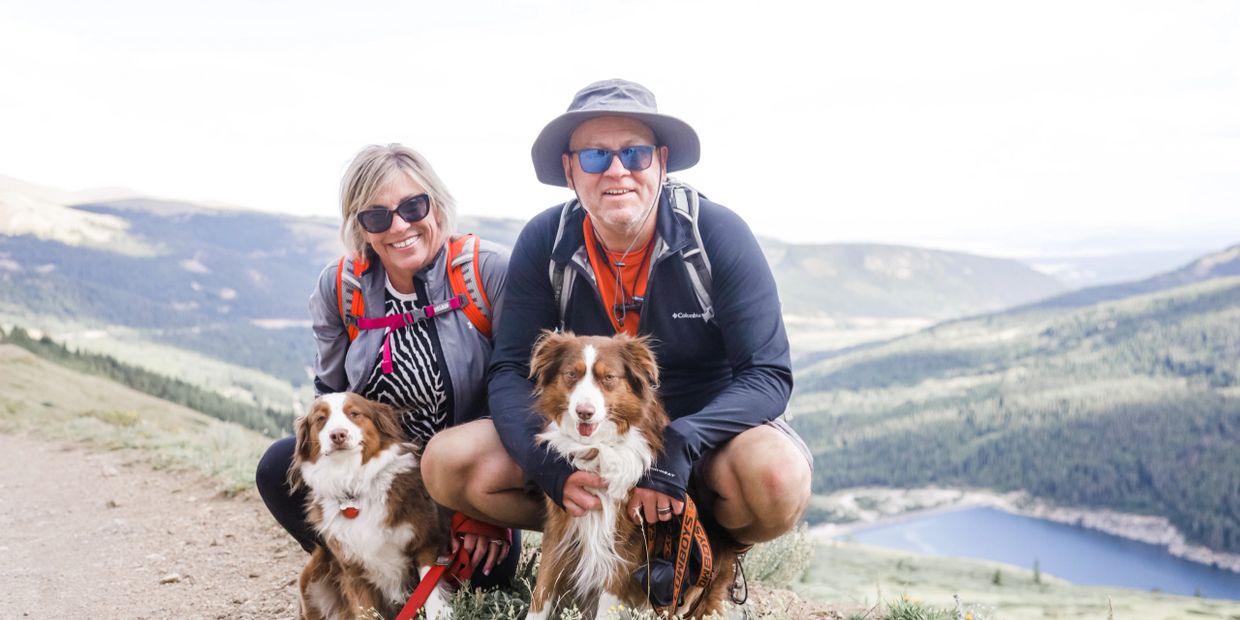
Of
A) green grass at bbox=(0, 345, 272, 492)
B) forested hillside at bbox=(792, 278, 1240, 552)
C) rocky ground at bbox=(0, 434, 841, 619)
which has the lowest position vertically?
forested hillside at bbox=(792, 278, 1240, 552)

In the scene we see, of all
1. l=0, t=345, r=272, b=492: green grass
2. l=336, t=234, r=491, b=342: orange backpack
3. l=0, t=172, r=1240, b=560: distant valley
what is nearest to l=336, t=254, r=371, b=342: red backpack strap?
l=336, t=234, r=491, b=342: orange backpack

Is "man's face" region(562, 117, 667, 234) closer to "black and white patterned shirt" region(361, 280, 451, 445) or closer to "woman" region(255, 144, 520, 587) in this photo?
"woman" region(255, 144, 520, 587)

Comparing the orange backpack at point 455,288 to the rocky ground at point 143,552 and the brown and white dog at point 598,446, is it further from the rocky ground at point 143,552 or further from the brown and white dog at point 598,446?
the rocky ground at point 143,552

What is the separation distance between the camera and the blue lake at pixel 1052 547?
2502 inches

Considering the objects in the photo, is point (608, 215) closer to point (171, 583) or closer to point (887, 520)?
point (171, 583)

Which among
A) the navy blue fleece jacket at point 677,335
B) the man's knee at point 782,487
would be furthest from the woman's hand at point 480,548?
the man's knee at point 782,487

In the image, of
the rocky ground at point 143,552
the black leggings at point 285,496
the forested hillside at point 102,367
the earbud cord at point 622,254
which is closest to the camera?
the earbud cord at point 622,254

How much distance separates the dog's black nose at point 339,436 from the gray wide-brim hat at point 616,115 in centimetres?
149

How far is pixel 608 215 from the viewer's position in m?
3.40

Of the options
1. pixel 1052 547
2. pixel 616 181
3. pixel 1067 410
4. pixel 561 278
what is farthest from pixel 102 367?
pixel 1067 410

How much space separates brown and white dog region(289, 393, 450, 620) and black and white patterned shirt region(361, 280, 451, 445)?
13cm

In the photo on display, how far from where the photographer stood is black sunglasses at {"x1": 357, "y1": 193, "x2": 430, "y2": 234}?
3.79 m

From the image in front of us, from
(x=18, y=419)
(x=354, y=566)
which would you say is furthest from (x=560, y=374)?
(x=18, y=419)

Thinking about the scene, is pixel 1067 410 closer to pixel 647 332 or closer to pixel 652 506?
pixel 647 332
